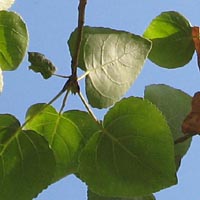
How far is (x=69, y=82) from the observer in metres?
0.48

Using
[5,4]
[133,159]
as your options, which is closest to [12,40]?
[5,4]

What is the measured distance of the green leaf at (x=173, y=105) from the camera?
563 mm

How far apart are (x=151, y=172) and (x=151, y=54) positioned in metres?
0.14

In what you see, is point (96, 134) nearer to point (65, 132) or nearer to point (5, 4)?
point (65, 132)

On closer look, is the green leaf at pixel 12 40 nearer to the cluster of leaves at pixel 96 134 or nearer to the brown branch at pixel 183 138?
the cluster of leaves at pixel 96 134

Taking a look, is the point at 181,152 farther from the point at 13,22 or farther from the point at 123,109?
the point at 13,22

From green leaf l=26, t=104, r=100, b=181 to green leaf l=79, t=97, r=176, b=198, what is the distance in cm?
1

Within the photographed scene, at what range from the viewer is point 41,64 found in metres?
0.50

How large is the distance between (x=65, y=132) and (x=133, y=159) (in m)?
0.06

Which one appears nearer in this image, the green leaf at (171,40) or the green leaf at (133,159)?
the green leaf at (133,159)

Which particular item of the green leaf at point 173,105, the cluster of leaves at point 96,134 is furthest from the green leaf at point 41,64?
the green leaf at point 173,105

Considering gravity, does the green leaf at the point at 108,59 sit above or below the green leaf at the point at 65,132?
above

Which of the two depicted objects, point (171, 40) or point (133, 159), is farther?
point (171, 40)

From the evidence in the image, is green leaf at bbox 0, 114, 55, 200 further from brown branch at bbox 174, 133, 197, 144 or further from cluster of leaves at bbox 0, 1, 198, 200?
brown branch at bbox 174, 133, 197, 144
